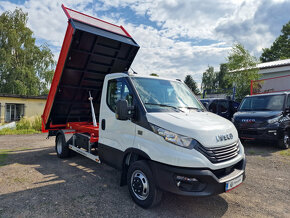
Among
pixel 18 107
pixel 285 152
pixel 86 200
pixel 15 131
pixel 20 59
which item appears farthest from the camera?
pixel 20 59

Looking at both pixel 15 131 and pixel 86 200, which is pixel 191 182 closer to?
pixel 86 200

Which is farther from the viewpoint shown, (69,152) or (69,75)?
(69,152)

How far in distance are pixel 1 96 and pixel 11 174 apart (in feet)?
46.4

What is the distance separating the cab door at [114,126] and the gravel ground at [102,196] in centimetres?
74

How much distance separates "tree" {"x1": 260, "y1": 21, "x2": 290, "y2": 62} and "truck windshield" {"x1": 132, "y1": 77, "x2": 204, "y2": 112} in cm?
4092

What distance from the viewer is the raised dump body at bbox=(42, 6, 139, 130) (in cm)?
512

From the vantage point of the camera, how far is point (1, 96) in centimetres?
1625

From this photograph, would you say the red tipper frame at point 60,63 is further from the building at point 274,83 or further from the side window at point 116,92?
the building at point 274,83

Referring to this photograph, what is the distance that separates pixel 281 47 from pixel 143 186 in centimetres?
4507

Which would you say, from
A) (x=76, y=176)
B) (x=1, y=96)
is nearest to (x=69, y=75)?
(x=76, y=176)

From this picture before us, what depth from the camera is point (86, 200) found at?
3.63 metres

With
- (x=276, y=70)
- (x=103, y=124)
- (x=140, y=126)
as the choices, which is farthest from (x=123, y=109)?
(x=276, y=70)

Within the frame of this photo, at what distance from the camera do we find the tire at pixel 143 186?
10.3 feet

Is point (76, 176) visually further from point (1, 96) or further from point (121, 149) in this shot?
Answer: point (1, 96)
